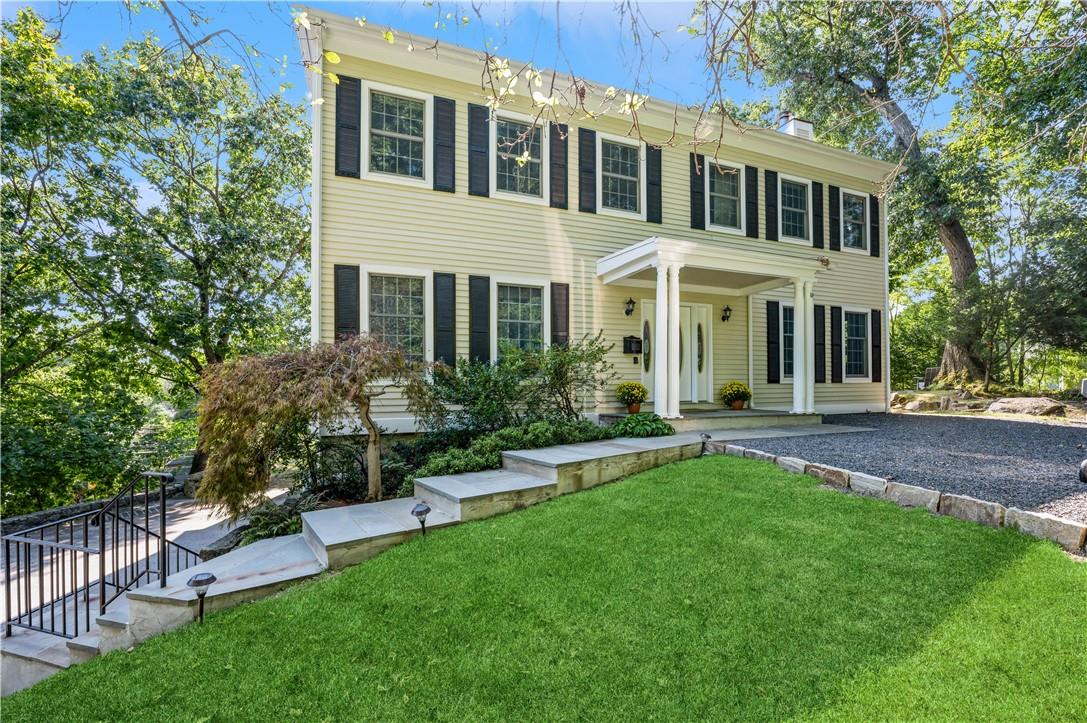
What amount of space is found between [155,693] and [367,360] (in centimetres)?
294

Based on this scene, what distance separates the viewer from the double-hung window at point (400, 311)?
7219 millimetres

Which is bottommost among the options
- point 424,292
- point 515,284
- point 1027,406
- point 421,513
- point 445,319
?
point 421,513

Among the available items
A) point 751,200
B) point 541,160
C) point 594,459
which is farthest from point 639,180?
point 594,459

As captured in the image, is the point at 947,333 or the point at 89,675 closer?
the point at 89,675

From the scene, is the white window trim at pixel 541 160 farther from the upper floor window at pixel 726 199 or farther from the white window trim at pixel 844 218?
the white window trim at pixel 844 218

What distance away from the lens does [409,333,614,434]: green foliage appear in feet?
21.9

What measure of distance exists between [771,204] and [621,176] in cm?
344

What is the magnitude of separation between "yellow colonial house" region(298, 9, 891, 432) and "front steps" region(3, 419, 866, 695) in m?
2.33

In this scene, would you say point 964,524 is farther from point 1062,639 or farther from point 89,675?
point 89,675

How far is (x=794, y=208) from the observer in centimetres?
1032

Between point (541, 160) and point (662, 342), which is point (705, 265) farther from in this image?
point (541, 160)

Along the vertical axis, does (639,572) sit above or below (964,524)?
below

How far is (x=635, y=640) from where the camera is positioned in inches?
97.6

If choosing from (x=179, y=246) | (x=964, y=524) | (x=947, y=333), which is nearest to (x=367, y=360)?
(x=964, y=524)
